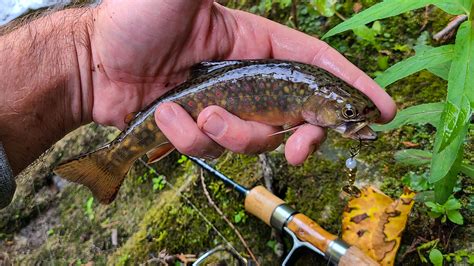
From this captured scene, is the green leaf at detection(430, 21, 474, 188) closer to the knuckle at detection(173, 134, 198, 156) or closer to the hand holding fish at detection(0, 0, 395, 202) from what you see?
the hand holding fish at detection(0, 0, 395, 202)

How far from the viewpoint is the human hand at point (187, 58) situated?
2.52 m

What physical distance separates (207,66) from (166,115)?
39 centimetres

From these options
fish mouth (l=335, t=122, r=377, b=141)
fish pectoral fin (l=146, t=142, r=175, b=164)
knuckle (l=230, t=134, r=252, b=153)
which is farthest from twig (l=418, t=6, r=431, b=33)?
fish pectoral fin (l=146, t=142, r=175, b=164)

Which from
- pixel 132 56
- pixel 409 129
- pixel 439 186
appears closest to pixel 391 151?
pixel 409 129

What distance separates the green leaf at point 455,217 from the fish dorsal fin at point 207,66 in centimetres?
145

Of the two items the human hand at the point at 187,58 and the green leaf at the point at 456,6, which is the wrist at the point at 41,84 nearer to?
the human hand at the point at 187,58

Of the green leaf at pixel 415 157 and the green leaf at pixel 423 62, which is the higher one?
the green leaf at pixel 423 62

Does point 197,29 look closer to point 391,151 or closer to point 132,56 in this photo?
point 132,56

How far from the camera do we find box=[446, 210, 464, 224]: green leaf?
9.34ft

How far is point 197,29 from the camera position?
9.78 ft

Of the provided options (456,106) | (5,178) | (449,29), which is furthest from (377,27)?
(5,178)

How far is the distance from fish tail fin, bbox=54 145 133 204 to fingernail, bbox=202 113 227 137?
2.07 ft

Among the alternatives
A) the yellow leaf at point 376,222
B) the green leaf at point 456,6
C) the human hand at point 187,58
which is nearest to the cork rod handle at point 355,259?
the yellow leaf at point 376,222

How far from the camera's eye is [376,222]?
302 cm
